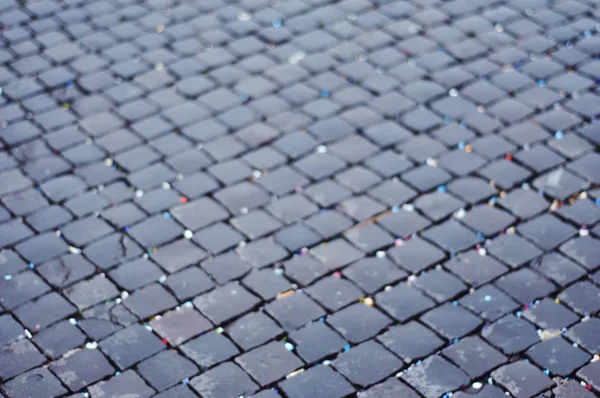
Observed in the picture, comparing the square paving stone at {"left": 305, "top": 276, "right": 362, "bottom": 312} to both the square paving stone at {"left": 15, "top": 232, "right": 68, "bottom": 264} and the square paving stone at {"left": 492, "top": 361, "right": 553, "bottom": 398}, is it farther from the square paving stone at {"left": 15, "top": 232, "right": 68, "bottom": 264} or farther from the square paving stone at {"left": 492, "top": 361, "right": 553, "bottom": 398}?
the square paving stone at {"left": 15, "top": 232, "right": 68, "bottom": 264}

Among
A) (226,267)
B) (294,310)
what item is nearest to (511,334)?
(294,310)

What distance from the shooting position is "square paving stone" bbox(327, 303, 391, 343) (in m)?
4.29

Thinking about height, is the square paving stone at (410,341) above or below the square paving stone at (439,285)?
below

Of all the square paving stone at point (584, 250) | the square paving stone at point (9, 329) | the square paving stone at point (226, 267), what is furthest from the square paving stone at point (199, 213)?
the square paving stone at point (584, 250)

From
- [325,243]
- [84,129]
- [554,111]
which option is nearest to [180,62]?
[84,129]

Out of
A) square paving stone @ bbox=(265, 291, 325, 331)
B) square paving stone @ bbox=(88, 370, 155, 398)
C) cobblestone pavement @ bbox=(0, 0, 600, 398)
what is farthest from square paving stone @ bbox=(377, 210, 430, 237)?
square paving stone @ bbox=(88, 370, 155, 398)

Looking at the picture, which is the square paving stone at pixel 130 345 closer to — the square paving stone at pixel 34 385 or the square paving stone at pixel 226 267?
the square paving stone at pixel 34 385

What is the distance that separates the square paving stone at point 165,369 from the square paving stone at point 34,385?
402mm

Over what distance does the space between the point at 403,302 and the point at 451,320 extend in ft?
0.90

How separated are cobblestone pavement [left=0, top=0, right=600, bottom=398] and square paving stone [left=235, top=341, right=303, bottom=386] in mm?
11

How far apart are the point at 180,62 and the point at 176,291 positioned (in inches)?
94.1

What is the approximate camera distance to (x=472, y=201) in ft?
16.7

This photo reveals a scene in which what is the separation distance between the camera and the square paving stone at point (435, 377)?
400 centimetres

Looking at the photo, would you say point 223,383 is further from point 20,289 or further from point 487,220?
point 487,220
